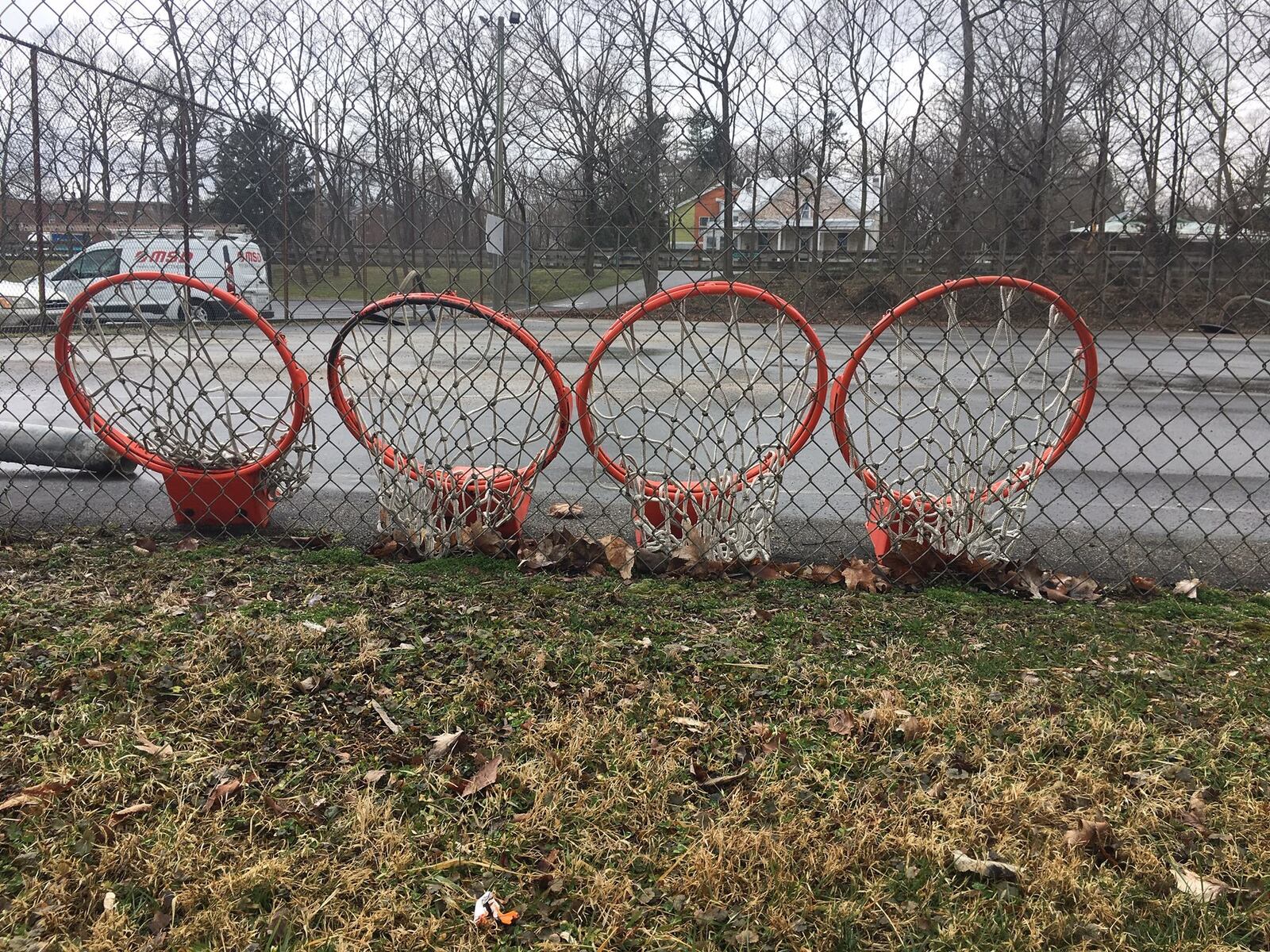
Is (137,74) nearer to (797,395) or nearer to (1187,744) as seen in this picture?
(797,395)

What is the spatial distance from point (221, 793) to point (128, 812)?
0.18 m

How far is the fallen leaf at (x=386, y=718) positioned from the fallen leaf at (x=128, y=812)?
1.84 feet

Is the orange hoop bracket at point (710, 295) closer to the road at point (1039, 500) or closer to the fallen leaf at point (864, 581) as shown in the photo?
the road at point (1039, 500)

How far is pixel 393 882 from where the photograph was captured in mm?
1889

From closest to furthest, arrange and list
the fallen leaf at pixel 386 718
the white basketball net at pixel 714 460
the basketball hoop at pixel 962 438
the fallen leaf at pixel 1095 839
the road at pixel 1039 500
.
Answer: the fallen leaf at pixel 1095 839 < the fallen leaf at pixel 386 718 < the basketball hoop at pixel 962 438 < the white basketball net at pixel 714 460 < the road at pixel 1039 500

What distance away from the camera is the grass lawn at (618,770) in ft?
5.95

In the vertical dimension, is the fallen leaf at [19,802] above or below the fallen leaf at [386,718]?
below

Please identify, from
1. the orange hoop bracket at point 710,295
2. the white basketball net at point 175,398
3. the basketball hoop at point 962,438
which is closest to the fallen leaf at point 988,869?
the basketball hoop at point 962,438

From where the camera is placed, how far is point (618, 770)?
2.28m

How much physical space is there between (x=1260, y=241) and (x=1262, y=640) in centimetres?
170

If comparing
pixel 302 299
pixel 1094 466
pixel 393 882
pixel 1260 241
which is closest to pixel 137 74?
pixel 302 299

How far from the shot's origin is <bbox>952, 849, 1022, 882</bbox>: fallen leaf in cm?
192

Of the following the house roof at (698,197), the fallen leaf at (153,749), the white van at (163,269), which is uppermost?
the house roof at (698,197)

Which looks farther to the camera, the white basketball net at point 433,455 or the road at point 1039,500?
the road at point 1039,500
